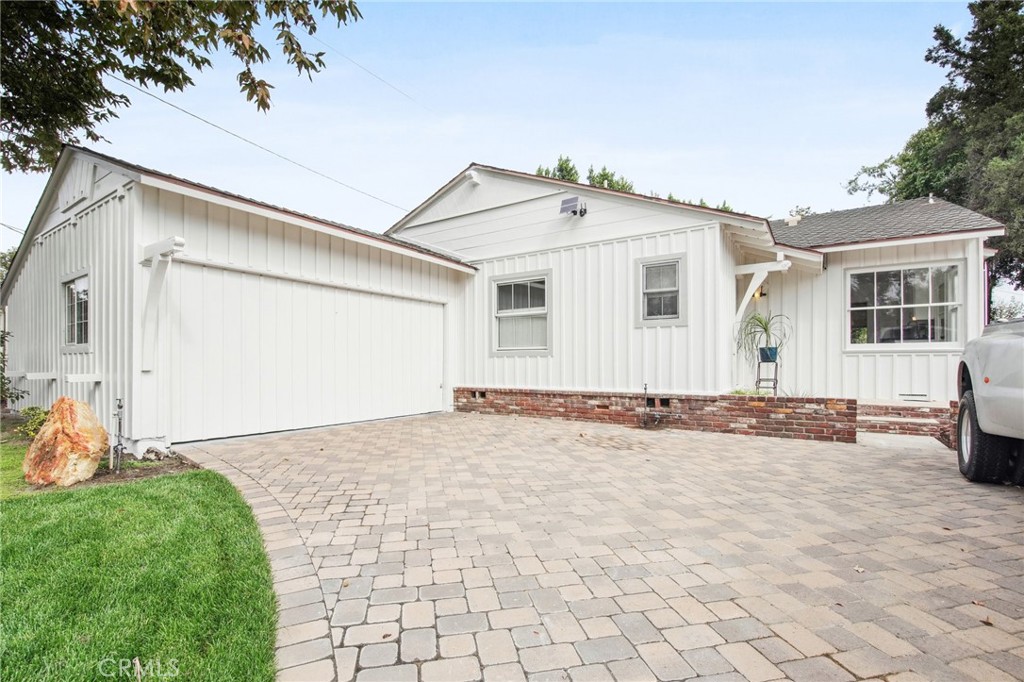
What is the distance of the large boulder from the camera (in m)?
4.27

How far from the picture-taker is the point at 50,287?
7859 mm

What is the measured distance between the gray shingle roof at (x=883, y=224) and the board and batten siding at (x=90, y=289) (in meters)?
10.6

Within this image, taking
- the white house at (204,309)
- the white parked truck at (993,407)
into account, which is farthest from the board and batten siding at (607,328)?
the white parked truck at (993,407)

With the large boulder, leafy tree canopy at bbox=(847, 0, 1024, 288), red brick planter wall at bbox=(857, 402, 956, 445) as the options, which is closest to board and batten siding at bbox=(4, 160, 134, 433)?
the large boulder

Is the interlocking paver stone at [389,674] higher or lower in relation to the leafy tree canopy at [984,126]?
lower

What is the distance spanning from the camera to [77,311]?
7.00 metres

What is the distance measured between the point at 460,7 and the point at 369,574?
34.5 ft

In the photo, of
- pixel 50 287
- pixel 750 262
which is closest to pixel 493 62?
pixel 750 262

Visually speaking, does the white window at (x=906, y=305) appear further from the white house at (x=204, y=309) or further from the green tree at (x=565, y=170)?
the green tree at (x=565, y=170)

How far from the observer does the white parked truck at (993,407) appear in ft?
12.2

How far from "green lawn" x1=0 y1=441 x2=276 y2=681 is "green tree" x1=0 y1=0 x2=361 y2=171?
380cm

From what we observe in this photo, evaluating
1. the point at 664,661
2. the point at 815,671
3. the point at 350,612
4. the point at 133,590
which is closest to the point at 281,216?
the point at 133,590

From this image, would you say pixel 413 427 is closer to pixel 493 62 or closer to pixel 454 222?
pixel 454 222

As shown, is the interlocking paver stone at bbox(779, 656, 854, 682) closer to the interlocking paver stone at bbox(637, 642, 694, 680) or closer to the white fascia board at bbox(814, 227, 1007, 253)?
the interlocking paver stone at bbox(637, 642, 694, 680)
